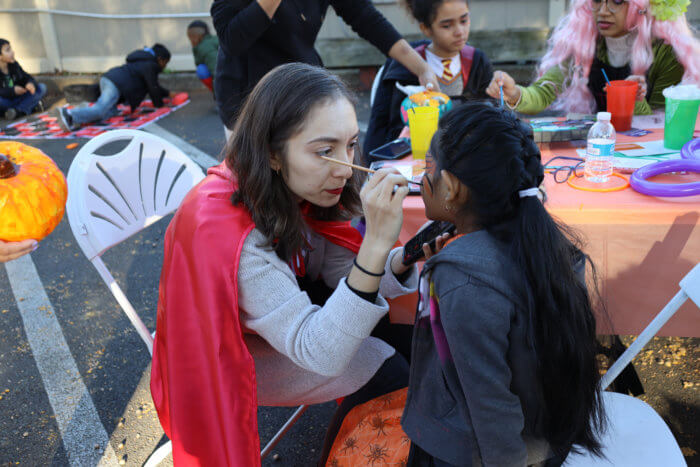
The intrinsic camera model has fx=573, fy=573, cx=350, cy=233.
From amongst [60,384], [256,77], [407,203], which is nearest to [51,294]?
[60,384]

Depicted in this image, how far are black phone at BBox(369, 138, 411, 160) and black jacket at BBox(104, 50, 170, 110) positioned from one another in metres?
5.72

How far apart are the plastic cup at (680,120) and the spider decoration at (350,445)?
5.16 feet

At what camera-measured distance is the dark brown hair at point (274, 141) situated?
1424mm

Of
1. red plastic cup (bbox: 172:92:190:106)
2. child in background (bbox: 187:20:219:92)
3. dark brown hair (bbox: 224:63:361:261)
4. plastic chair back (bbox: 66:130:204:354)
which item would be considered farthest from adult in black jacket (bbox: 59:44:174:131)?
dark brown hair (bbox: 224:63:361:261)

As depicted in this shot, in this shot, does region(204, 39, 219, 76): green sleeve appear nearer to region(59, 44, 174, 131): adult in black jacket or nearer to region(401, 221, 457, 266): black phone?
region(59, 44, 174, 131): adult in black jacket

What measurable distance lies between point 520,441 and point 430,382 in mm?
217

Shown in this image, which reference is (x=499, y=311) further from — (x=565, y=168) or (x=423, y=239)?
(x=565, y=168)

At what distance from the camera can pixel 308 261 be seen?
5.68ft

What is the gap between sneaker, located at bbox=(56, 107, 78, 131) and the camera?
258 inches

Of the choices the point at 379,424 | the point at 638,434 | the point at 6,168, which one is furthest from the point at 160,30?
the point at 638,434

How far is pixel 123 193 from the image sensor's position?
184 cm

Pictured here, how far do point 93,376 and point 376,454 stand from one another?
1.74 m

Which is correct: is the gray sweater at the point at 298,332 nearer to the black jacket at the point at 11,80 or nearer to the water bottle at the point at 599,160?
the water bottle at the point at 599,160

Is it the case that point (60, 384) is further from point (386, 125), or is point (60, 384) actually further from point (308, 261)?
Answer: point (386, 125)
